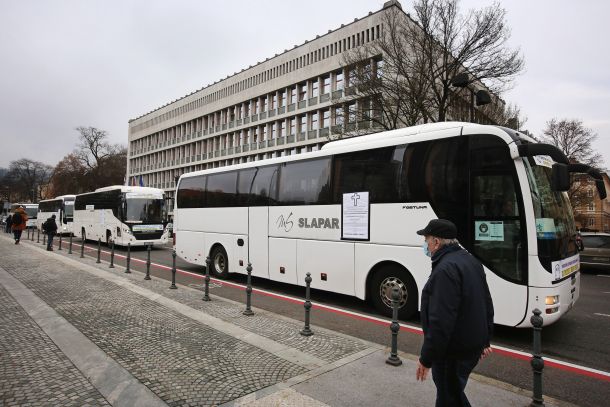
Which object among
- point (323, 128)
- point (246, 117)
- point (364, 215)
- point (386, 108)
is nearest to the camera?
point (364, 215)

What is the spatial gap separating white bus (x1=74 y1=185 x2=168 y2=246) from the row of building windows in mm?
28773

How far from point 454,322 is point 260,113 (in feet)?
191

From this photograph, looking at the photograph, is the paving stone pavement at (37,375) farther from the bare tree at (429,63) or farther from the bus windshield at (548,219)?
the bare tree at (429,63)

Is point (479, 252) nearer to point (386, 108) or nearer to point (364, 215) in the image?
point (364, 215)

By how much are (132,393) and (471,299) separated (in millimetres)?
3481

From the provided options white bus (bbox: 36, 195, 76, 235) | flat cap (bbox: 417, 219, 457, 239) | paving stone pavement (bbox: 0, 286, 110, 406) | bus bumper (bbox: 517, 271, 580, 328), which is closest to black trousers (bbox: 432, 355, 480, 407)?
flat cap (bbox: 417, 219, 457, 239)

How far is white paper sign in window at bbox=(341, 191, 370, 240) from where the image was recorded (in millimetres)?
7738

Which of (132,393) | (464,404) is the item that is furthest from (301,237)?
(464,404)

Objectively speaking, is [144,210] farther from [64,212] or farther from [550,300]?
[550,300]

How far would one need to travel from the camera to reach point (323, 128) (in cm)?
4797

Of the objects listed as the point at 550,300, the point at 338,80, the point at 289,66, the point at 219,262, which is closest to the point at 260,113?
the point at 289,66

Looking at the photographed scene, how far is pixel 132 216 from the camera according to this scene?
20594 millimetres

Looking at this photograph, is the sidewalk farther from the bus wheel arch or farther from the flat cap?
the flat cap

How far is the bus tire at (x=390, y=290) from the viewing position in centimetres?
704
